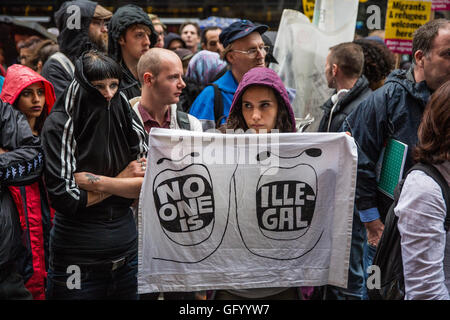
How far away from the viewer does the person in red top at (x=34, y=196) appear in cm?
361

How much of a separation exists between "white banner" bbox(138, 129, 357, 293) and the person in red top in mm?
1164

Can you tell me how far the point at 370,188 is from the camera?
3639mm

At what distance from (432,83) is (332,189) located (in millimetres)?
1141

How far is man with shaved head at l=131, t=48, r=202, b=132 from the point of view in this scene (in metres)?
3.81

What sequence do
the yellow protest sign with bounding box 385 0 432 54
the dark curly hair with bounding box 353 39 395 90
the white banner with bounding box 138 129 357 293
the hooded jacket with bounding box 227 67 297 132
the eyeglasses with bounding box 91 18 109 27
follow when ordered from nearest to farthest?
the white banner with bounding box 138 129 357 293
the hooded jacket with bounding box 227 67 297 132
the eyeglasses with bounding box 91 18 109 27
the dark curly hair with bounding box 353 39 395 90
the yellow protest sign with bounding box 385 0 432 54

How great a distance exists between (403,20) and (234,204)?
14.8 feet

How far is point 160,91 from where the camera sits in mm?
3809

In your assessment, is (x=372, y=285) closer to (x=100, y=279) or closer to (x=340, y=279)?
(x=340, y=279)

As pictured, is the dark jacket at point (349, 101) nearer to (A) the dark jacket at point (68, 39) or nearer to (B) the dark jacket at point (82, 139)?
(B) the dark jacket at point (82, 139)

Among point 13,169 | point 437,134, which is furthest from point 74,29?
point 437,134

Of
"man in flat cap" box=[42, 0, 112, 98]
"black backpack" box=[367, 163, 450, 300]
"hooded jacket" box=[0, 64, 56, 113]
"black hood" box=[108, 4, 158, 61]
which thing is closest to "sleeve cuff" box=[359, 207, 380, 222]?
"black backpack" box=[367, 163, 450, 300]

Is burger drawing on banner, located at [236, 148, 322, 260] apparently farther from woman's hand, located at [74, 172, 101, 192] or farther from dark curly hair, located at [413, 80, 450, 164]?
woman's hand, located at [74, 172, 101, 192]

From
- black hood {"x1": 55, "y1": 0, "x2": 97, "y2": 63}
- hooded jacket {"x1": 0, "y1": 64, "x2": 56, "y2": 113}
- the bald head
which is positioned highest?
black hood {"x1": 55, "y1": 0, "x2": 97, "y2": 63}

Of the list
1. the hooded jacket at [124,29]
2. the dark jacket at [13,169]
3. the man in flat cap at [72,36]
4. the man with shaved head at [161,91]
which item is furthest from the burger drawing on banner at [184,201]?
the man in flat cap at [72,36]
